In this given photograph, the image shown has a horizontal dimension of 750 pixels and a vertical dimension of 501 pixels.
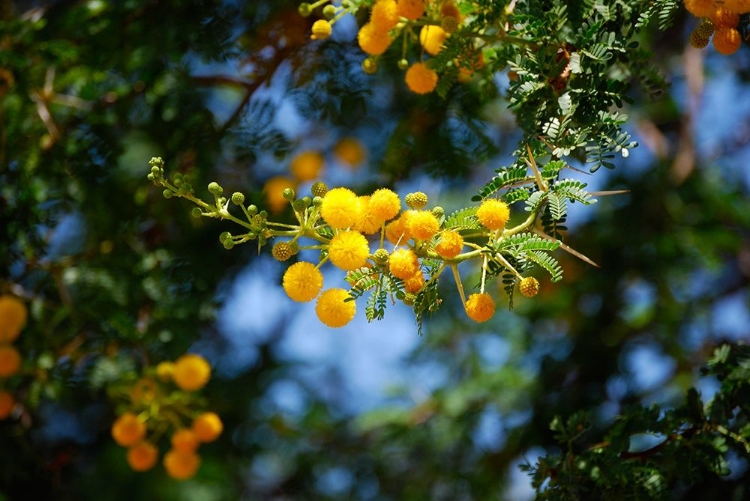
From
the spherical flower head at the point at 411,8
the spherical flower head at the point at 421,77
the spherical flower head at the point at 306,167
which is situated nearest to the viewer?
the spherical flower head at the point at 411,8

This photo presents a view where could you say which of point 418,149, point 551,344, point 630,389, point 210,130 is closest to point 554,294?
point 551,344

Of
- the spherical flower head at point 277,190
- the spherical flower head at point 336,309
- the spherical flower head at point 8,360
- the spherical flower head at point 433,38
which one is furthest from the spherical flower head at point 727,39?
the spherical flower head at point 8,360

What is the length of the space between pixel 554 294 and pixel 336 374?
1874 mm

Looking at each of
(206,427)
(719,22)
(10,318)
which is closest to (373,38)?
(719,22)

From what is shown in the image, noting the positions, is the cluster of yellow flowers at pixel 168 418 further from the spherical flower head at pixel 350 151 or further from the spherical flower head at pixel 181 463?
the spherical flower head at pixel 350 151

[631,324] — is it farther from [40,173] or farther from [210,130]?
[40,173]

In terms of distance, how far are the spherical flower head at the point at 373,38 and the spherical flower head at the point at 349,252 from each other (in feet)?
2.26

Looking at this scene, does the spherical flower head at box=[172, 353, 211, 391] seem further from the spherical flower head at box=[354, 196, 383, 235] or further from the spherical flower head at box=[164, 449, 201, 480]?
the spherical flower head at box=[354, 196, 383, 235]

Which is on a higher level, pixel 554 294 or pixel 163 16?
pixel 163 16

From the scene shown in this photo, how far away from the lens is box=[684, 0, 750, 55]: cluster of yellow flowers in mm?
1860

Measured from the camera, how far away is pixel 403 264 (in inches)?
66.8

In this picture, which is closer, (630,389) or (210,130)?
(210,130)

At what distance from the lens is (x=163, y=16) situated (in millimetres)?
3217

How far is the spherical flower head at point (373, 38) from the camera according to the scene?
2.16 m
